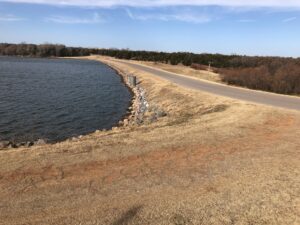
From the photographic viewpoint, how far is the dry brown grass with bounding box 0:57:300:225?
26.9ft

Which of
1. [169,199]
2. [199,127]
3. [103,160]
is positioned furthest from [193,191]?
[199,127]

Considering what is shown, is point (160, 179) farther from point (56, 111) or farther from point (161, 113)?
point (56, 111)

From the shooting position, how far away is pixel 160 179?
10008 millimetres

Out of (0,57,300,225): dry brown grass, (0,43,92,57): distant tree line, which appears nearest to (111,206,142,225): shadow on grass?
(0,57,300,225): dry brown grass

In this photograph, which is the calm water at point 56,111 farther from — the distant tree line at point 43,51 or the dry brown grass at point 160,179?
the distant tree line at point 43,51

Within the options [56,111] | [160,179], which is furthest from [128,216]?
[56,111]

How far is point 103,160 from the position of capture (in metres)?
11.3

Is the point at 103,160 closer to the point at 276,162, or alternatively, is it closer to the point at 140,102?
the point at 276,162

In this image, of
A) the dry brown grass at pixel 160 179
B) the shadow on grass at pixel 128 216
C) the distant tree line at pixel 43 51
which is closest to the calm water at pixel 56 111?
the dry brown grass at pixel 160 179

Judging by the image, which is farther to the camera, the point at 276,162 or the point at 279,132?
the point at 279,132

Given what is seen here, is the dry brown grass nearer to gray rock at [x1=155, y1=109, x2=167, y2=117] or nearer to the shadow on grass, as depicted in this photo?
the shadow on grass

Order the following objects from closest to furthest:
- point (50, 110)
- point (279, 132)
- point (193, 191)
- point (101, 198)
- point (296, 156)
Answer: point (101, 198), point (193, 191), point (296, 156), point (279, 132), point (50, 110)

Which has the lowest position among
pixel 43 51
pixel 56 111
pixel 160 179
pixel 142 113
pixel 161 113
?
pixel 43 51

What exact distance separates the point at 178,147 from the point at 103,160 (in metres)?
2.62
